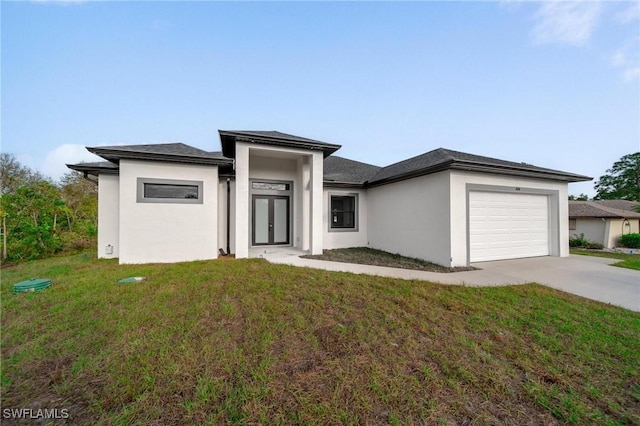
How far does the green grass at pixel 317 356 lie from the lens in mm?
1974

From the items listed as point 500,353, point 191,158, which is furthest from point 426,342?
point 191,158

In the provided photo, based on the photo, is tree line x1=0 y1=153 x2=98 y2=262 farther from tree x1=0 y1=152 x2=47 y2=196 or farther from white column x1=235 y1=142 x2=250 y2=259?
tree x1=0 y1=152 x2=47 y2=196

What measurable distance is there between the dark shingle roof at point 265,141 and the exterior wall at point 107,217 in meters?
4.18

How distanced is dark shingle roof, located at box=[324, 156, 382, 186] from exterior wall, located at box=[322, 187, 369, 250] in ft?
1.42

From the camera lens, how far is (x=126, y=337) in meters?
2.95

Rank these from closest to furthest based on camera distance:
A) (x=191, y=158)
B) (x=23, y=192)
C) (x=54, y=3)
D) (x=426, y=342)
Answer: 1. (x=426, y=342)
2. (x=54, y=3)
3. (x=191, y=158)
4. (x=23, y=192)

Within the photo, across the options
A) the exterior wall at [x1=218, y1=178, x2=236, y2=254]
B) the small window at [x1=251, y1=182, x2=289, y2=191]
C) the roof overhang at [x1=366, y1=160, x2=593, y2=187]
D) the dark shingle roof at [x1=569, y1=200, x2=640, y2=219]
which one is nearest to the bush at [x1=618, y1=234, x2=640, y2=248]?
the dark shingle roof at [x1=569, y1=200, x2=640, y2=219]

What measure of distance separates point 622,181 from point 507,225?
1591 inches

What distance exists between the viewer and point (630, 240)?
13.4 metres

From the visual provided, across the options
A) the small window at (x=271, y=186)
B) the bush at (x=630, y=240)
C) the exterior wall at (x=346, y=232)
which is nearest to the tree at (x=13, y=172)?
the small window at (x=271, y=186)

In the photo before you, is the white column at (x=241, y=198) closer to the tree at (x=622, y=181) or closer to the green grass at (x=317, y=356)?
the green grass at (x=317, y=356)

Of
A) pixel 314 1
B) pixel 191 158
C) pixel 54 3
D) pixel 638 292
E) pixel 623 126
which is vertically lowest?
pixel 638 292

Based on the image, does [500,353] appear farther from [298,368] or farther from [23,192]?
[23,192]

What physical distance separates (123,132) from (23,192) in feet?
21.5
